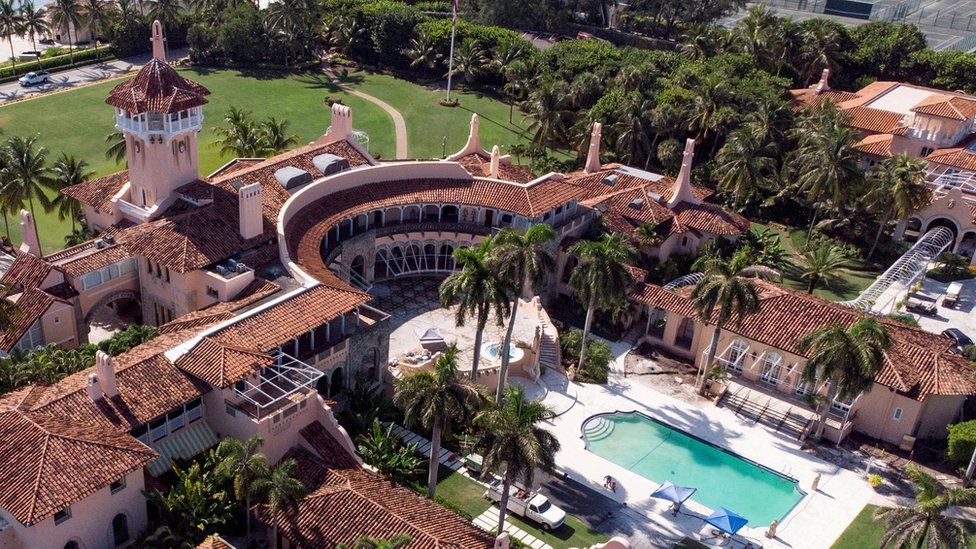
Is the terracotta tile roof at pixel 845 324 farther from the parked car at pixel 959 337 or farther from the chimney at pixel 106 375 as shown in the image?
the chimney at pixel 106 375

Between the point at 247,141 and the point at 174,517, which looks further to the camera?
the point at 247,141

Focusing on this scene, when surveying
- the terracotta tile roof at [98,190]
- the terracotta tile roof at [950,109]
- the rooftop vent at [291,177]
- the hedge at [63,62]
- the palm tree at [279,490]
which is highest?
the terracotta tile roof at [950,109]

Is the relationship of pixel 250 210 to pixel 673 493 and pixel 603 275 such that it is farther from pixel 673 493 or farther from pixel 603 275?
pixel 673 493

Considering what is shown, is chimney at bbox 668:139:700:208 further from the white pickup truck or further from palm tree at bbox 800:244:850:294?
the white pickup truck

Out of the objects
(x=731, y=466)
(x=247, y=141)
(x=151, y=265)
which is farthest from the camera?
(x=247, y=141)

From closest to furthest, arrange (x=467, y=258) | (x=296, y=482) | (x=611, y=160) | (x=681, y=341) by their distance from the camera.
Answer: (x=296, y=482) < (x=467, y=258) < (x=681, y=341) < (x=611, y=160)

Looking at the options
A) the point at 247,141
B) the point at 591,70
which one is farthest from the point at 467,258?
the point at 591,70

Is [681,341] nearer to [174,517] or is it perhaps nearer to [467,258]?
[467,258]

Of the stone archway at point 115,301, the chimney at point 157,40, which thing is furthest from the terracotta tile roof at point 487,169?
the stone archway at point 115,301
